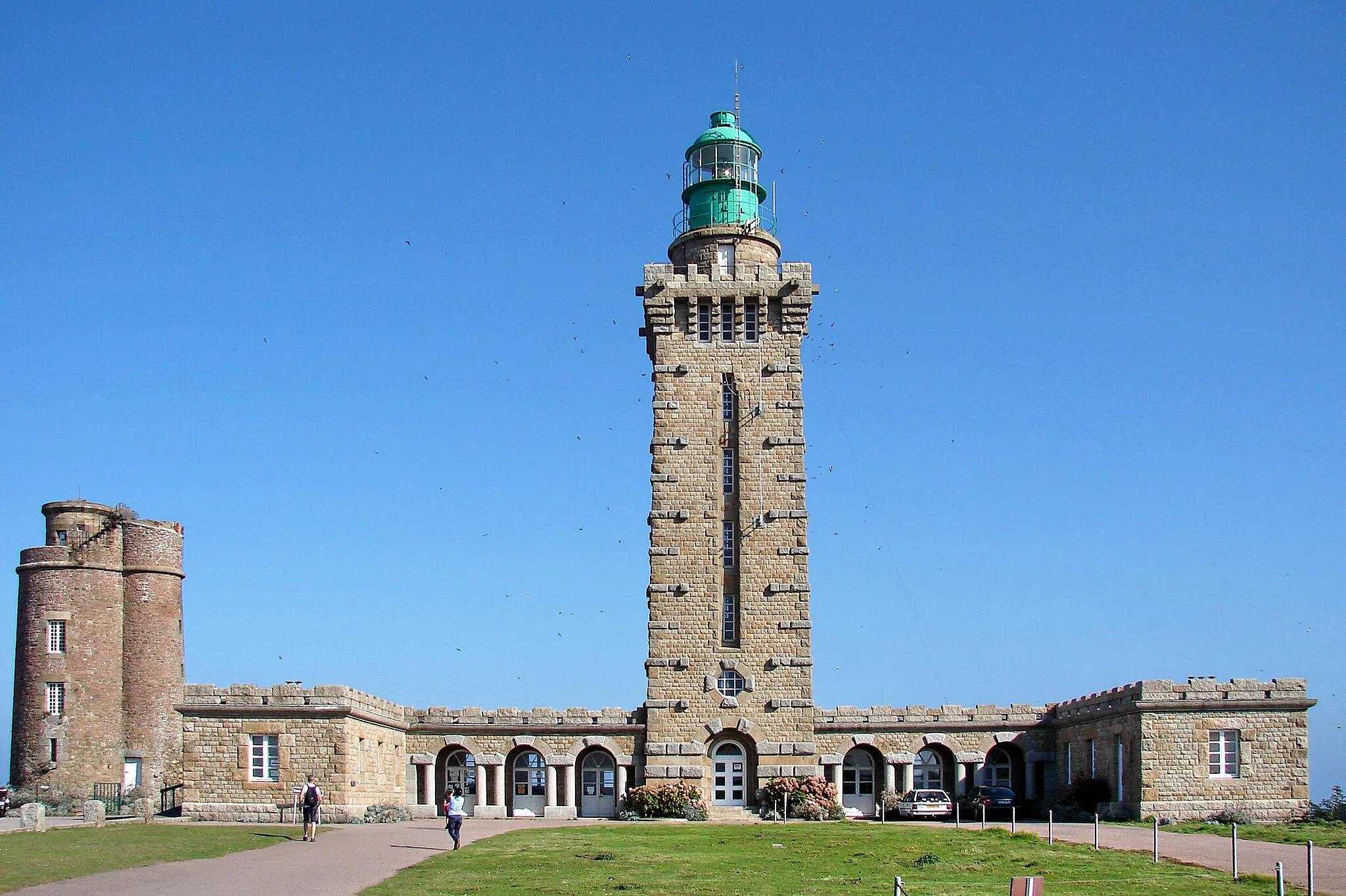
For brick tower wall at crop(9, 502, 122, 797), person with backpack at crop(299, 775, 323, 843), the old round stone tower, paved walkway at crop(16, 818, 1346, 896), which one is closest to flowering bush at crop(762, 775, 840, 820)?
paved walkway at crop(16, 818, 1346, 896)

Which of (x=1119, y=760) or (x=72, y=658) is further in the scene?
(x=72, y=658)

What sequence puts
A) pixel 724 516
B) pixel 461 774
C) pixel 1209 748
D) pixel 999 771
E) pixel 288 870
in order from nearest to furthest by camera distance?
pixel 288 870 < pixel 1209 748 < pixel 724 516 < pixel 999 771 < pixel 461 774

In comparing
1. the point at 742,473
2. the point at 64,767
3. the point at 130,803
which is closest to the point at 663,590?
the point at 742,473

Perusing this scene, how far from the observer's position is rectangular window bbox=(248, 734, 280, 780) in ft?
123

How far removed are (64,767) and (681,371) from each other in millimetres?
24208

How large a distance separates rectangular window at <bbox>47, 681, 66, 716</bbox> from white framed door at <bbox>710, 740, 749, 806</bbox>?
2236 centimetres

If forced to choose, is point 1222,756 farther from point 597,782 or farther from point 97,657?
point 97,657

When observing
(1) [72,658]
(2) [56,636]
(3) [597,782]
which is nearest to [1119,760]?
(3) [597,782]

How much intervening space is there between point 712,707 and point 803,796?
3600mm

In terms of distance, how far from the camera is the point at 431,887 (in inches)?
816

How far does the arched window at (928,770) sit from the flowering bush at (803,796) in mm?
4763

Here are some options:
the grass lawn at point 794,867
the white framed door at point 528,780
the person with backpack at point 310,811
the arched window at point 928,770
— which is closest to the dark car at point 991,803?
the arched window at point 928,770

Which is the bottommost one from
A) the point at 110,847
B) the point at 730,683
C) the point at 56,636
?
the point at 110,847

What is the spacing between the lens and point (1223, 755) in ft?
120
